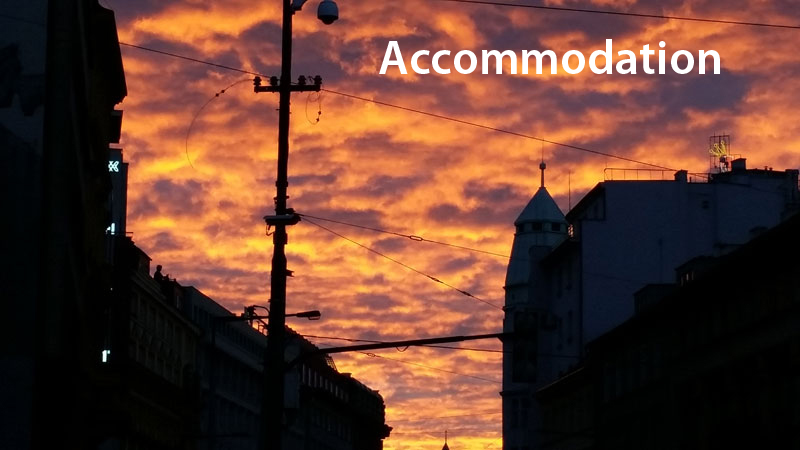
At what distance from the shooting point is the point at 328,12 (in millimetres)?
30594

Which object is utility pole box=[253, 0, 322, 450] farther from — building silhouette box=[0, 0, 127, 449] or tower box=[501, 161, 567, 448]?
tower box=[501, 161, 567, 448]

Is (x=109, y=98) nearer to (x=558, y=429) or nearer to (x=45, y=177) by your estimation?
(x=45, y=177)

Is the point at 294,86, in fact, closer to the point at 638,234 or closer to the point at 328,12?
the point at 328,12

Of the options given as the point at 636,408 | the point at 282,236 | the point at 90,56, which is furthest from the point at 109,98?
the point at 636,408

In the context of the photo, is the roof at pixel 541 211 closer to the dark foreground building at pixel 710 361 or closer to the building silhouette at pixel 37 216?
the dark foreground building at pixel 710 361

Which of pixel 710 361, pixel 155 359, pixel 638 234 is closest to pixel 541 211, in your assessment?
pixel 638 234

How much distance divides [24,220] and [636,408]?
170 feet

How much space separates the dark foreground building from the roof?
71.4 meters

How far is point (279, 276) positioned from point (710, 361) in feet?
124

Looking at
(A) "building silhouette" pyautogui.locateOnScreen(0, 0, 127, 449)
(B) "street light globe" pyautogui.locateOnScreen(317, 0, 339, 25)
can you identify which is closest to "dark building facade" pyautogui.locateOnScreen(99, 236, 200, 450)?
(A) "building silhouette" pyautogui.locateOnScreen(0, 0, 127, 449)

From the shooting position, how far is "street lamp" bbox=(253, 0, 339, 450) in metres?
30.8

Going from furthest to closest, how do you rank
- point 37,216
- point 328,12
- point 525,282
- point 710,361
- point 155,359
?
point 525,282 < point 155,359 < point 710,361 < point 37,216 < point 328,12

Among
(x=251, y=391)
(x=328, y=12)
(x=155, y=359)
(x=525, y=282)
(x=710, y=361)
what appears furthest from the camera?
(x=525, y=282)

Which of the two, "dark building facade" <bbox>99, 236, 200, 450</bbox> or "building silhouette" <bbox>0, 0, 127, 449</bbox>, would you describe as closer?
"building silhouette" <bbox>0, 0, 127, 449</bbox>
